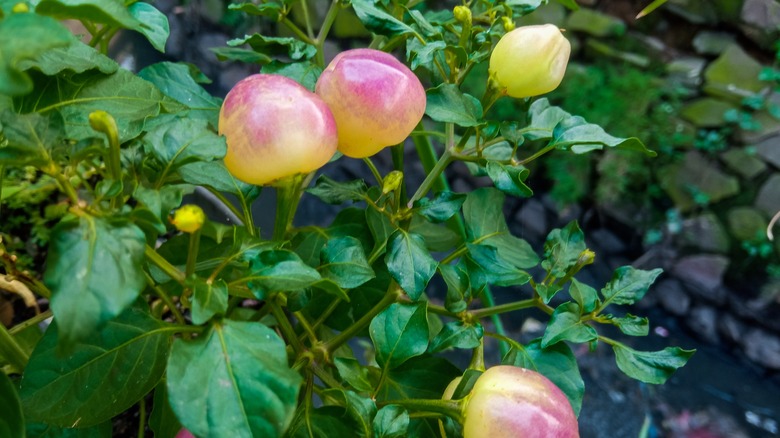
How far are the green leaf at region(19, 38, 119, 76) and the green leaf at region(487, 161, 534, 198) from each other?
0.67 feet

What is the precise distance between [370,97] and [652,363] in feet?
0.68

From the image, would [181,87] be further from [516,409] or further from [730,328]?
[730,328]

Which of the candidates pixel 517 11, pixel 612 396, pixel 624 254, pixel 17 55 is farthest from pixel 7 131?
pixel 624 254

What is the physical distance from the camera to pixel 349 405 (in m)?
0.27

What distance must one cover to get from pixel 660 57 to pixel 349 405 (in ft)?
4.92

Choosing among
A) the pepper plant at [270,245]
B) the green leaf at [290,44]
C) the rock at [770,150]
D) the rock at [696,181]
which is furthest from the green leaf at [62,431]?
the rock at [770,150]

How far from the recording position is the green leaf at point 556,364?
0.32m

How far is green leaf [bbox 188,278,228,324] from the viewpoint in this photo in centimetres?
23

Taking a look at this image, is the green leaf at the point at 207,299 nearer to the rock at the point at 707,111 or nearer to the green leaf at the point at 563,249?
the green leaf at the point at 563,249

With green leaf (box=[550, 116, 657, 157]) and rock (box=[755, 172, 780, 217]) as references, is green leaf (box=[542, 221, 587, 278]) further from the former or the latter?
rock (box=[755, 172, 780, 217])

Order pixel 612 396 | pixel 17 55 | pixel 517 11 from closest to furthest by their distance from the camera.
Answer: pixel 17 55
pixel 517 11
pixel 612 396

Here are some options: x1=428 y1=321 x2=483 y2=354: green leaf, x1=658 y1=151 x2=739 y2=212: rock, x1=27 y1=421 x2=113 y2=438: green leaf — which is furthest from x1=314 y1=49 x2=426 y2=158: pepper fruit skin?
x1=658 y1=151 x2=739 y2=212: rock

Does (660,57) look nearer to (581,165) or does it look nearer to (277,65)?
(581,165)

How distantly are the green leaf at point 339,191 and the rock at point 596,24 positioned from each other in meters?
1.40
